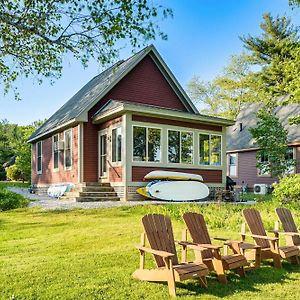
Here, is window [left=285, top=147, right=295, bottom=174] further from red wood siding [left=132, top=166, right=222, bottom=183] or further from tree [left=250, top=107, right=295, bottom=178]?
red wood siding [left=132, top=166, right=222, bottom=183]

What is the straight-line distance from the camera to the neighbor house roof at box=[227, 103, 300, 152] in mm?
23547

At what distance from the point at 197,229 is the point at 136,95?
43.9 ft

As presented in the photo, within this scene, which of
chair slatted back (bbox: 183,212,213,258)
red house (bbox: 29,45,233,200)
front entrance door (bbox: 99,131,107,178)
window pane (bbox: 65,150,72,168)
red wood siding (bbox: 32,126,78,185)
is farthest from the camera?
window pane (bbox: 65,150,72,168)

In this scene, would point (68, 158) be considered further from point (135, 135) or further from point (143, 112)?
point (143, 112)

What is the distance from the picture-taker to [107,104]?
55.7 ft

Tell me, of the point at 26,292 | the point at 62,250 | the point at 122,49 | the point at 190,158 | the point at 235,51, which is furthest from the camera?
the point at 235,51

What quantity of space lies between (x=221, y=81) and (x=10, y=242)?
37.9 metres

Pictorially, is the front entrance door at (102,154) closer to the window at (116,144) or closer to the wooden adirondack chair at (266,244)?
the window at (116,144)

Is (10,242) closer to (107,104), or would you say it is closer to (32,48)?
(32,48)

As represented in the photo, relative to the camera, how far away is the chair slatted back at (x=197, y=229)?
5.25m

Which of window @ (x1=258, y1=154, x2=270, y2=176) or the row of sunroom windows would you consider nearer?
the row of sunroom windows

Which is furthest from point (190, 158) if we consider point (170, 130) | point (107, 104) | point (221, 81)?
point (221, 81)

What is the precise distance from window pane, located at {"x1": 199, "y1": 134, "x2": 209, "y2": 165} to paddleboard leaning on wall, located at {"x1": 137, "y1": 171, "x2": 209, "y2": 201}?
3.82 feet

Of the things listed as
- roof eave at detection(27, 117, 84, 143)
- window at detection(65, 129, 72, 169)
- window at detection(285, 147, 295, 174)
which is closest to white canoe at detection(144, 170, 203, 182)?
roof eave at detection(27, 117, 84, 143)
